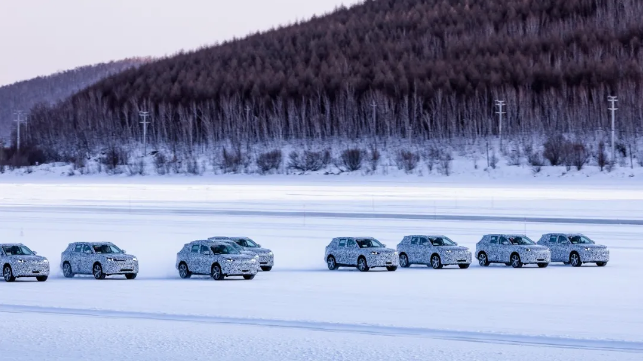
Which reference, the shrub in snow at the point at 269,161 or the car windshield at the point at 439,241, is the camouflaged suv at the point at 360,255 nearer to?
the car windshield at the point at 439,241

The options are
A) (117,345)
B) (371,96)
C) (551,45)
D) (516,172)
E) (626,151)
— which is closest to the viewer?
(117,345)

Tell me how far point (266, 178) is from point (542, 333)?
9332 cm

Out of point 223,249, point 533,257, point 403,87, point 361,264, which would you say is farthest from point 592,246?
point 403,87

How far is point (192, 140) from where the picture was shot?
514 feet

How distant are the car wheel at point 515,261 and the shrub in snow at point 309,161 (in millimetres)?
80440

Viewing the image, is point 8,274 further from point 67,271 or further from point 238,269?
point 238,269

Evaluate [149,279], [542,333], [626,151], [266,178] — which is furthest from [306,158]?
[542,333]

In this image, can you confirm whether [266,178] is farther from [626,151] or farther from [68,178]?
[626,151]

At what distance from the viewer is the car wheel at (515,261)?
39.2 m

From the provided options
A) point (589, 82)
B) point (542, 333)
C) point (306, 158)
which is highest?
point (589, 82)

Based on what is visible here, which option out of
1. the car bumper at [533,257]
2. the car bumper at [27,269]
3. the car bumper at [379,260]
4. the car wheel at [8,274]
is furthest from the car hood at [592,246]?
the car wheel at [8,274]

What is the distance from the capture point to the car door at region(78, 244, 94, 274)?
116ft

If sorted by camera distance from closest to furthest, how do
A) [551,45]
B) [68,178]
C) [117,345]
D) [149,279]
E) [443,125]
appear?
1. [117,345]
2. [149,279]
3. [68,178]
4. [443,125]
5. [551,45]

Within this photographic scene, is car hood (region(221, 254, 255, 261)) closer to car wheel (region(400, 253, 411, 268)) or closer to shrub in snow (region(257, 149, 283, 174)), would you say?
car wheel (region(400, 253, 411, 268))
